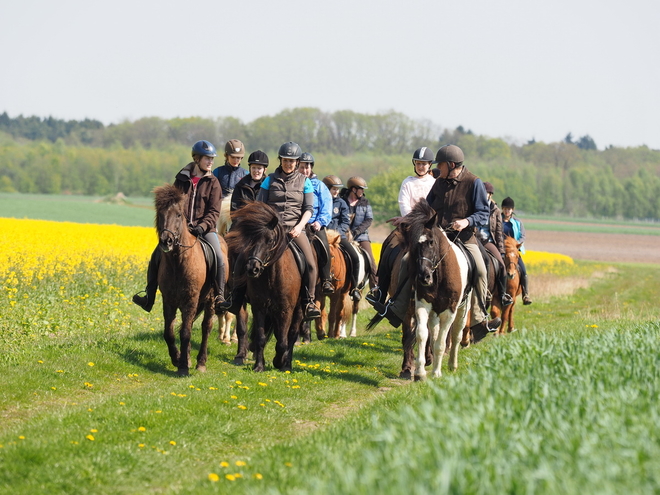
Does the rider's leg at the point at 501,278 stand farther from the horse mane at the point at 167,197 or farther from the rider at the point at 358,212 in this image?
the horse mane at the point at 167,197

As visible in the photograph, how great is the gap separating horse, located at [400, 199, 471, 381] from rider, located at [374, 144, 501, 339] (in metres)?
0.33

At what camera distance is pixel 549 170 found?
128 metres

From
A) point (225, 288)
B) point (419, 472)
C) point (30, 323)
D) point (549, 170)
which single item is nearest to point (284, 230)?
point (225, 288)

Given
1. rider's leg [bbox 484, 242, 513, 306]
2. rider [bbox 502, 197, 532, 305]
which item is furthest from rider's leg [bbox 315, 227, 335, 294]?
rider [bbox 502, 197, 532, 305]

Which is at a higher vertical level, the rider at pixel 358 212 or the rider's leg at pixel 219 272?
the rider at pixel 358 212

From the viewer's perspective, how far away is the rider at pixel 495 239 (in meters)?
13.2

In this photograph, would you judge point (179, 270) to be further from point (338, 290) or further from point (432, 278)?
point (338, 290)

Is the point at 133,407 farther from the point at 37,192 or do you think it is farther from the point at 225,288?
the point at 37,192

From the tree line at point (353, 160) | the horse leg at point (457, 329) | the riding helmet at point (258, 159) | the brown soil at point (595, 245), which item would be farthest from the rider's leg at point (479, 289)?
the tree line at point (353, 160)

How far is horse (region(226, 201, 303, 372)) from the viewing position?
994cm

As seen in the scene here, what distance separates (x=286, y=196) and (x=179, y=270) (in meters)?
1.77

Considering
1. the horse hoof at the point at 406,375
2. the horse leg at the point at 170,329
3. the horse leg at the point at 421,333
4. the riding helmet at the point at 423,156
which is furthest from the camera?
the riding helmet at the point at 423,156

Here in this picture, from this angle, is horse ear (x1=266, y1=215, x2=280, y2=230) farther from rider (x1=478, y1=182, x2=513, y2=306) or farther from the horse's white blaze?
rider (x1=478, y1=182, x2=513, y2=306)

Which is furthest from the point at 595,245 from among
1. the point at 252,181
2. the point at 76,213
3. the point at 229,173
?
the point at 252,181
